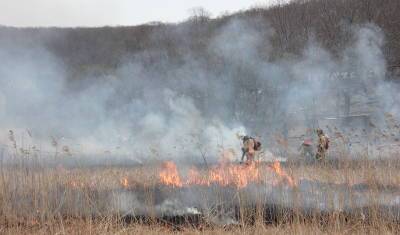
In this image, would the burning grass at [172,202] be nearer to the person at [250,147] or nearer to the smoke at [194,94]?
the person at [250,147]

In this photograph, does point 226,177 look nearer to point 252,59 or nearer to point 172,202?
point 172,202

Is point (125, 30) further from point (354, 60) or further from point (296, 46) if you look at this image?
point (354, 60)

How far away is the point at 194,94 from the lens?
29562 mm

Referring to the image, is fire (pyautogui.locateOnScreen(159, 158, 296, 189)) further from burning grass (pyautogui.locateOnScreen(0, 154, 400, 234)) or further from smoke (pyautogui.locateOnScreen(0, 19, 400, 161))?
smoke (pyautogui.locateOnScreen(0, 19, 400, 161))

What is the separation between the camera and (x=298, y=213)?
22.2ft

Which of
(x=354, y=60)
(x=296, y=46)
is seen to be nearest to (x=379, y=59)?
(x=354, y=60)

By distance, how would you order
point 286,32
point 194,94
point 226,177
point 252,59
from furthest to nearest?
point 194,94 → point 252,59 → point 286,32 → point 226,177

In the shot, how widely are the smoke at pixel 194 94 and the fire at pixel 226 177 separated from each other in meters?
11.2

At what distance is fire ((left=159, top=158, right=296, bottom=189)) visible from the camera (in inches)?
307

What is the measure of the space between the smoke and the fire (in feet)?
36.6

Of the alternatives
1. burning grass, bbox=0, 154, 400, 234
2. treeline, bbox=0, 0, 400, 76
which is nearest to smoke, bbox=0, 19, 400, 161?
treeline, bbox=0, 0, 400, 76

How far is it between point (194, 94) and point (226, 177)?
21494 mm

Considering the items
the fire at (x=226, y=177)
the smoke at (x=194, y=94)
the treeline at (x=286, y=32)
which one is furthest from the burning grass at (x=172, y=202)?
the treeline at (x=286, y=32)

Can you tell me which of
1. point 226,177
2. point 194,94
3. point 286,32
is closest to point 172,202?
point 226,177
